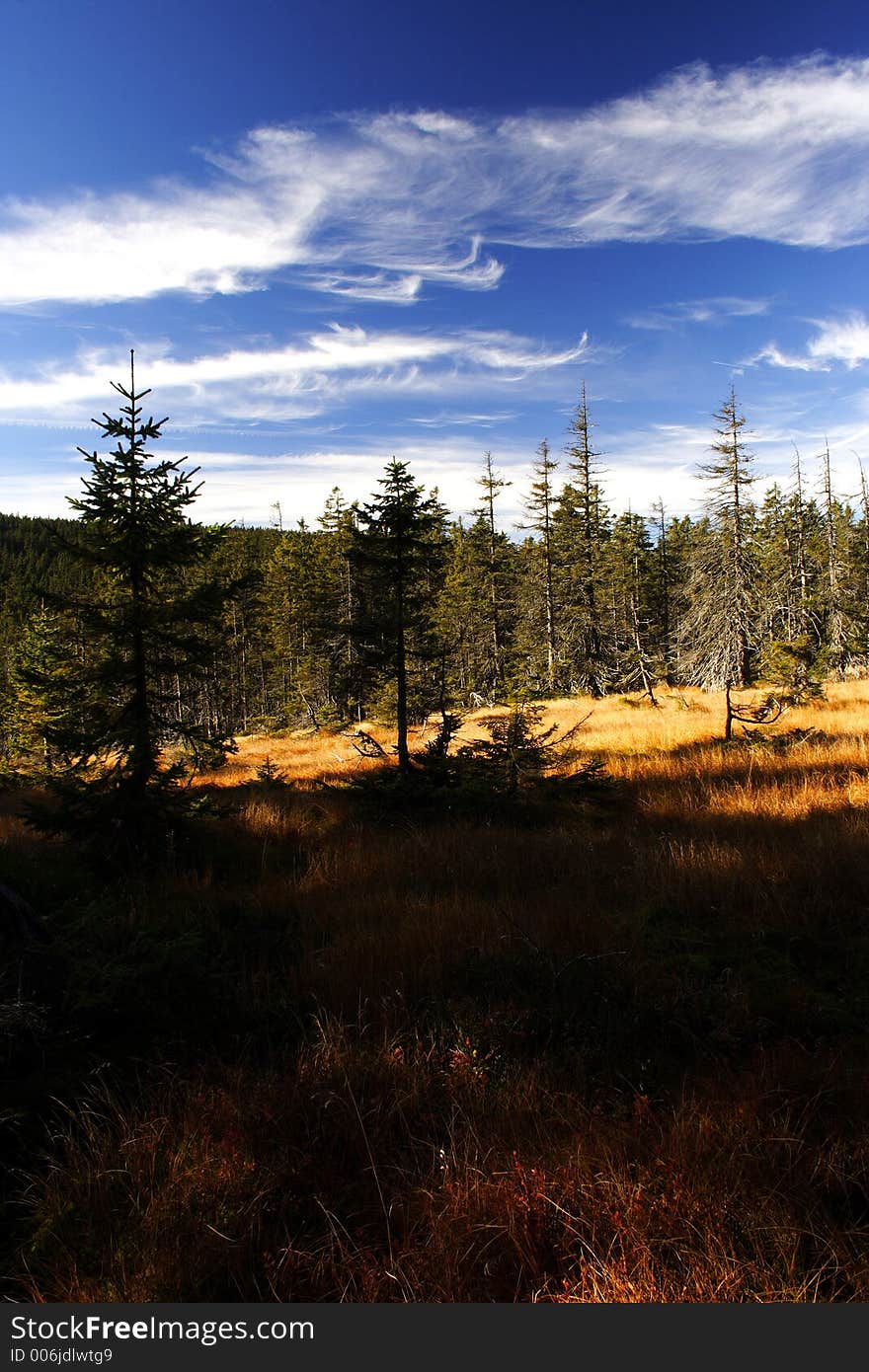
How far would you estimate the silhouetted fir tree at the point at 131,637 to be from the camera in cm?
649

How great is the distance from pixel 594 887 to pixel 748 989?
185 centimetres

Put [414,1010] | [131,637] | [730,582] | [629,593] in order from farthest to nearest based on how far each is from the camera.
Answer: [629,593]
[730,582]
[131,637]
[414,1010]

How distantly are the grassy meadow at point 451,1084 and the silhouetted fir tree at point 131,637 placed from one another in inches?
38.5

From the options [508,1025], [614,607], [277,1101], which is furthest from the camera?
[614,607]

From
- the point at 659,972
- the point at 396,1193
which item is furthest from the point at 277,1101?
the point at 659,972

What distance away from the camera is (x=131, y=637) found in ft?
22.2

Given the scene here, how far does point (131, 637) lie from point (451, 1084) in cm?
607

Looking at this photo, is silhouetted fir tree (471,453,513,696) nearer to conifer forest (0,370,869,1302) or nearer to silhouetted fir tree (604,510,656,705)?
silhouetted fir tree (604,510,656,705)

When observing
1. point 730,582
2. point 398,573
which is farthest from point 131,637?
point 730,582

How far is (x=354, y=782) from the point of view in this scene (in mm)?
9398

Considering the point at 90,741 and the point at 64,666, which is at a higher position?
the point at 64,666

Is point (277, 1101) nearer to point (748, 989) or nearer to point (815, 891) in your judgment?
point (748, 989)

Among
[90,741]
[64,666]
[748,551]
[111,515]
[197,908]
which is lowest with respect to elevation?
[197,908]

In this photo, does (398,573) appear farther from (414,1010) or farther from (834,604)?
(834,604)
